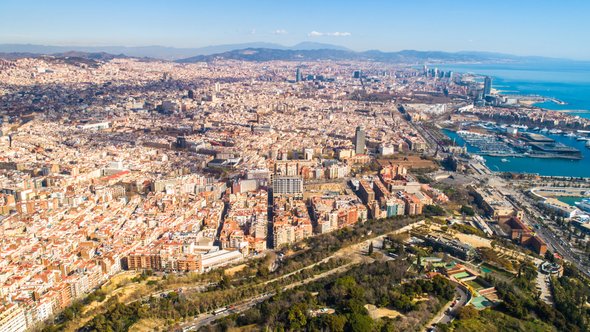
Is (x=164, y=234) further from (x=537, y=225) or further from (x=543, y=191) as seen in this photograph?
(x=543, y=191)

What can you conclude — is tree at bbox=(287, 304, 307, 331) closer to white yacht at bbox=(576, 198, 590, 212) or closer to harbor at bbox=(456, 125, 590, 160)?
white yacht at bbox=(576, 198, 590, 212)

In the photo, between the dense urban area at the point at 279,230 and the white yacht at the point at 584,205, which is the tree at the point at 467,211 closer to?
the dense urban area at the point at 279,230

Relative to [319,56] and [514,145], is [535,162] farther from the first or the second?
[319,56]

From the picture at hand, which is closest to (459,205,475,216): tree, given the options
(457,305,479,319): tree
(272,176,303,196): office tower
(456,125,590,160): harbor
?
(272,176,303,196): office tower

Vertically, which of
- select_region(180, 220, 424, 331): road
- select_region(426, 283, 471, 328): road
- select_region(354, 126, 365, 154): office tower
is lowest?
select_region(180, 220, 424, 331): road

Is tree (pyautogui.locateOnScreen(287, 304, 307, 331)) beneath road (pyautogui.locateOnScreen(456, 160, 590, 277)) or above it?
above

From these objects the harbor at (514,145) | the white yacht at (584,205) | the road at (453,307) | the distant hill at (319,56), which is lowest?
the road at (453,307)

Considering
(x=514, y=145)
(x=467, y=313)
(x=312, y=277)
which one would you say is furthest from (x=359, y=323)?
(x=514, y=145)

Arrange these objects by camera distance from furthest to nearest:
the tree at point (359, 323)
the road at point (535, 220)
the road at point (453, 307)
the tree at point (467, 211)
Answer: the tree at point (467, 211)
the road at point (535, 220)
the road at point (453, 307)
the tree at point (359, 323)

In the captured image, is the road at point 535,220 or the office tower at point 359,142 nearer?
the road at point 535,220

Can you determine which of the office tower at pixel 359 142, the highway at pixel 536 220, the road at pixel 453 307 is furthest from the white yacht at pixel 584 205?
the office tower at pixel 359 142
